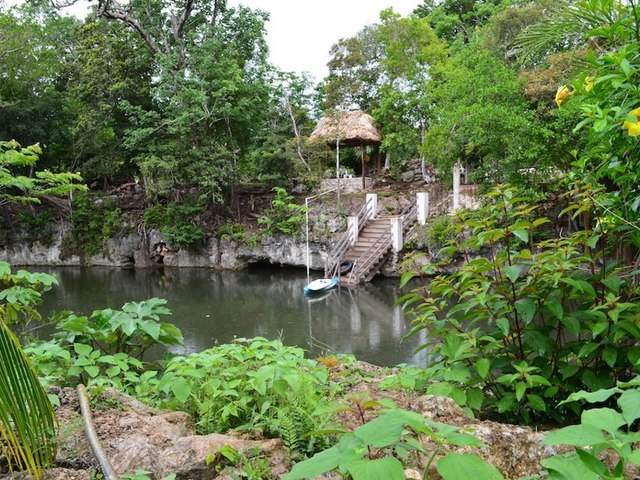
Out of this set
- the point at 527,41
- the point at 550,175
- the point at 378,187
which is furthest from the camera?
the point at 378,187

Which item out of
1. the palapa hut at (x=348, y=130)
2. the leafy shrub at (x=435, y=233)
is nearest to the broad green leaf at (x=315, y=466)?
the leafy shrub at (x=435, y=233)

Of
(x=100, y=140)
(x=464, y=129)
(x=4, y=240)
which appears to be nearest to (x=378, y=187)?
(x=464, y=129)

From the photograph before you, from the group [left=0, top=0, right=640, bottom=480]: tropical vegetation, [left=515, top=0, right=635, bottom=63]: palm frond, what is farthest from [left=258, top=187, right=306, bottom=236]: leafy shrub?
[left=515, top=0, right=635, bottom=63]: palm frond

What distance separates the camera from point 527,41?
237cm

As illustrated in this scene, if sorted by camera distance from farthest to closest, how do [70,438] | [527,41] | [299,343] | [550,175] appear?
1. [550,175]
2. [299,343]
3. [527,41]
4. [70,438]

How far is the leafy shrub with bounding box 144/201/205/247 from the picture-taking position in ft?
50.7

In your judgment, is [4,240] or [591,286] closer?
[591,286]

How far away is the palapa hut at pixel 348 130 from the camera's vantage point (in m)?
15.2

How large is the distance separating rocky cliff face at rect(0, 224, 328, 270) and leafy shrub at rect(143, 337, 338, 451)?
12.2 meters

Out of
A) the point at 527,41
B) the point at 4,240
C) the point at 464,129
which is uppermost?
the point at 464,129

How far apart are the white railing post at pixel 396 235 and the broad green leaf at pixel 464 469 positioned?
489 inches

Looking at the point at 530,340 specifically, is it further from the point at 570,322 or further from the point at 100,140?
the point at 100,140

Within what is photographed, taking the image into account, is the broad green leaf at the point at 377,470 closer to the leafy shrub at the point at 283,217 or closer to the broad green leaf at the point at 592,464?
the broad green leaf at the point at 592,464

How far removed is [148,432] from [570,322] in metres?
1.51
